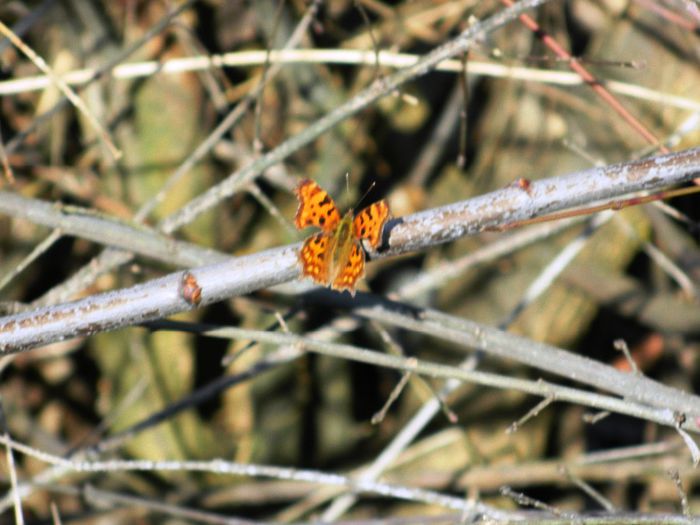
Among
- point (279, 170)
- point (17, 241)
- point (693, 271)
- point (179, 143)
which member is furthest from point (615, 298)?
point (17, 241)

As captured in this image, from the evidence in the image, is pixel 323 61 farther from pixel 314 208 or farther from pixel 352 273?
pixel 352 273

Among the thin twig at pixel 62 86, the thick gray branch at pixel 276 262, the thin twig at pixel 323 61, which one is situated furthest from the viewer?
the thin twig at pixel 323 61

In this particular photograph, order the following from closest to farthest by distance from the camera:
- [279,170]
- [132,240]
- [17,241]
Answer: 1. [132,240]
2. [279,170]
3. [17,241]

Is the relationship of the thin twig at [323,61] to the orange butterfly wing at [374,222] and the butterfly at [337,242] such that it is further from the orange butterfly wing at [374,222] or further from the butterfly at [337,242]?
the orange butterfly wing at [374,222]

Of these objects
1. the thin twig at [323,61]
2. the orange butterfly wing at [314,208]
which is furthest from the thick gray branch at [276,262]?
the thin twig at [323,61]

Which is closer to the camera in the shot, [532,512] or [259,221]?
[532,512]

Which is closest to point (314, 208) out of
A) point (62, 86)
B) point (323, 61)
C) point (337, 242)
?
point (337, 242)

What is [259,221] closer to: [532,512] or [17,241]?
[17,241]
